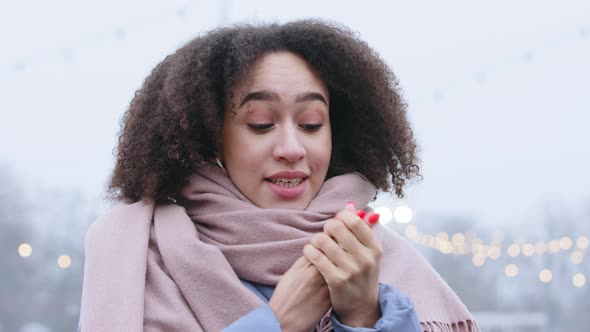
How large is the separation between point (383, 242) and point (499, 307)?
2041 cm

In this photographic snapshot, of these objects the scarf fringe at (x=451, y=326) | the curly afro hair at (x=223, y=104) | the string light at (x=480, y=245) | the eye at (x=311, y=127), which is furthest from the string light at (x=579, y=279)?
the eye at (x=311, y=127)

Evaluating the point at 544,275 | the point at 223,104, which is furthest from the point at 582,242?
the point at 223,104

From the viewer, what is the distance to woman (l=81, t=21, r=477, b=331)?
2.00 m

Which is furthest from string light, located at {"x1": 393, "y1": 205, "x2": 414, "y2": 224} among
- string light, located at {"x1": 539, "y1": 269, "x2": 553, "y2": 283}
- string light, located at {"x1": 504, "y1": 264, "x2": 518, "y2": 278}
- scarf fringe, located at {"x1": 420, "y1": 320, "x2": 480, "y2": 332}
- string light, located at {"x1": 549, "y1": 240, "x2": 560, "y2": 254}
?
scarf fringe, located at {"x1": 420, "y1": 320, "x2": 480, "y2": 332}

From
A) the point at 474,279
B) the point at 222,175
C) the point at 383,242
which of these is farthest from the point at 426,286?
the point at 474,279

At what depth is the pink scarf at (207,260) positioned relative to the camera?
2.04m

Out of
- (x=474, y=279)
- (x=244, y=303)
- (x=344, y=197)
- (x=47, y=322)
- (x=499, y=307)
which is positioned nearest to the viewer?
(x=244, y=303)

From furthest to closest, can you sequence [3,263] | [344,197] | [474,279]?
[474,279], [3,263], [344,197]

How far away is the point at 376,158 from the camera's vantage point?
7.75 feet

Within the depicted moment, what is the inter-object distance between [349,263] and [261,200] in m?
0.31

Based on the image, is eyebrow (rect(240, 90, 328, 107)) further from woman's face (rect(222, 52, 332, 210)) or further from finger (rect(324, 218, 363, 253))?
finger (rect(324, 218, 363, 253))

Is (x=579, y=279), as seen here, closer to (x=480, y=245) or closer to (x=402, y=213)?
(x=480, y=245)

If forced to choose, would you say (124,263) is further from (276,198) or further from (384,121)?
(384,121)

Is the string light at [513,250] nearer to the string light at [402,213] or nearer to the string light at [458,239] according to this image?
the string light at [458,239]
